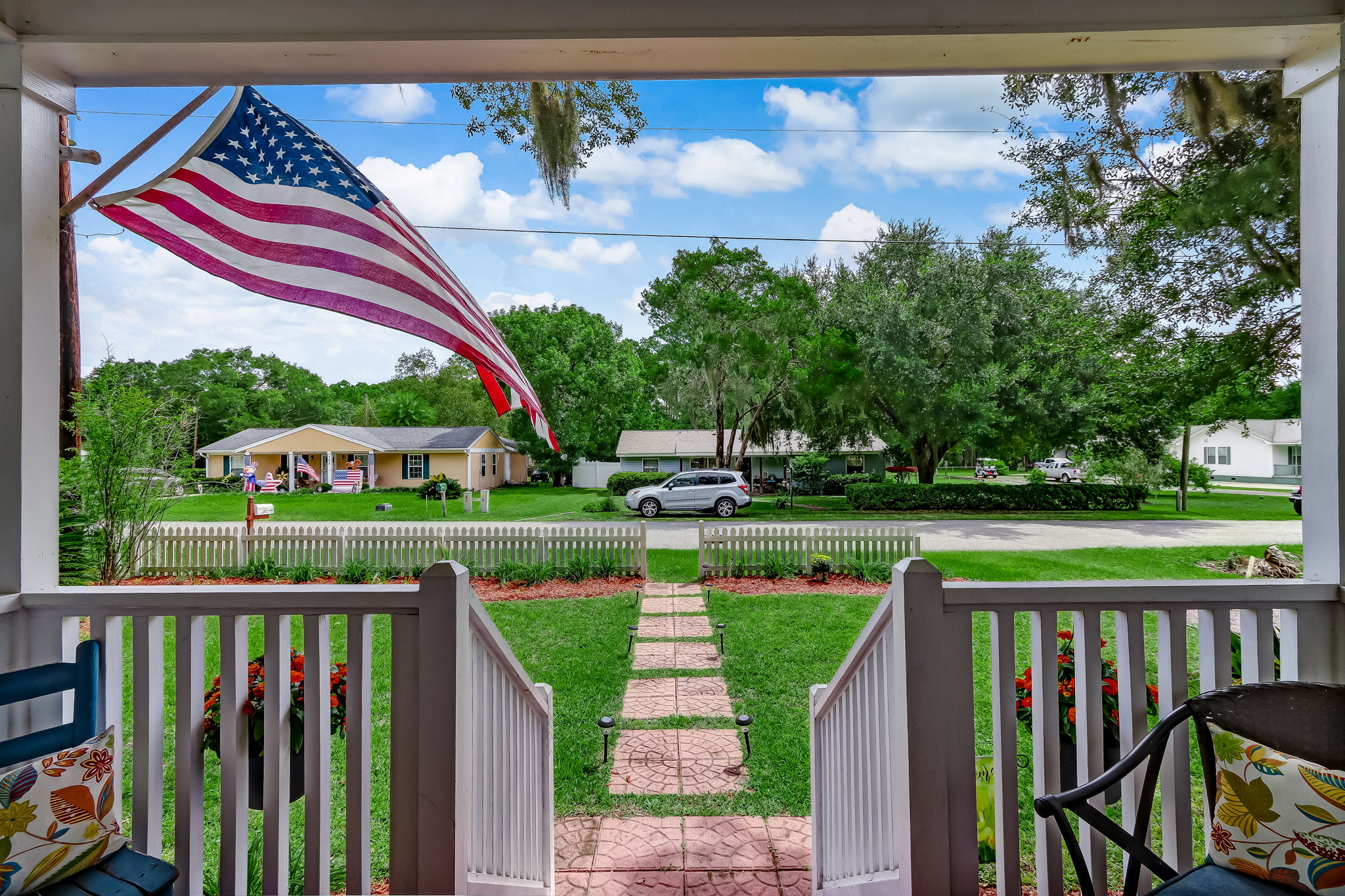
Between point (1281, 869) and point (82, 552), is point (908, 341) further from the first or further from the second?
point (82, 552)

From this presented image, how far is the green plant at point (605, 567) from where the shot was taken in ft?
23.3

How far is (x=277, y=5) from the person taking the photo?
1460 mm

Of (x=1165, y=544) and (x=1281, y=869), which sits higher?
(x=1281, y=869)

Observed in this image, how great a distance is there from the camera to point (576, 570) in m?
7.04

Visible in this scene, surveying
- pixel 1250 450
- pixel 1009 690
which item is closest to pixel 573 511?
pixel 1250 450

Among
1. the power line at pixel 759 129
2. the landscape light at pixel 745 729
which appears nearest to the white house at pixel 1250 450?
the landscape light at pixel 745 729

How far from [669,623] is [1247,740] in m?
4.46

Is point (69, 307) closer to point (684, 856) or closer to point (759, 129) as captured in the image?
point (684, 856)

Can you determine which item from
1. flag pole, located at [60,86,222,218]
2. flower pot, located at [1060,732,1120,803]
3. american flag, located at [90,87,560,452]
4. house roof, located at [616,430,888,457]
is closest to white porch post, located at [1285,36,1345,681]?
flower pot, located at [1060,732,1120,803]

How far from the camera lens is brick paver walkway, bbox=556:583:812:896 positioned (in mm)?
1896

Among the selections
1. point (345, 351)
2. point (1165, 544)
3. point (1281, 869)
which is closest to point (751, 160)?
point (1281, 869)

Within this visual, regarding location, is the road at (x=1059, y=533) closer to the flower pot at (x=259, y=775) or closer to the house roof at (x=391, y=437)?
the flower pot at (x=259, y=775)

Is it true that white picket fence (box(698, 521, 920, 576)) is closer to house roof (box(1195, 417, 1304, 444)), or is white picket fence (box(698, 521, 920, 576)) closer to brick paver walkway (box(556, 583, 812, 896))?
house roof (box(1195, 417, 1304, 444))

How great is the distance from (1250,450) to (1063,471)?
13642 millimetres
